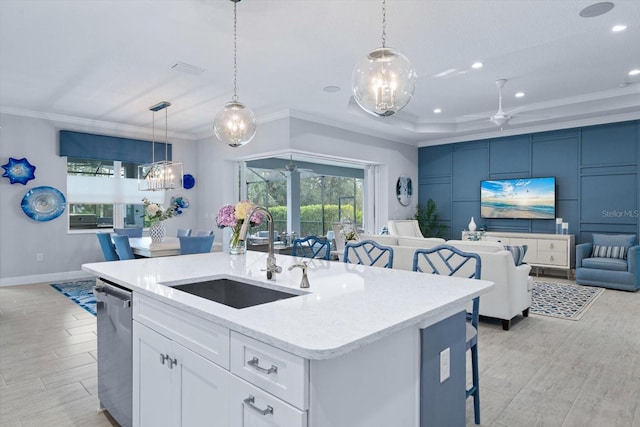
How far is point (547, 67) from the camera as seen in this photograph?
4.71m

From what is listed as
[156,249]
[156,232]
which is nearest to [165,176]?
[156,232]

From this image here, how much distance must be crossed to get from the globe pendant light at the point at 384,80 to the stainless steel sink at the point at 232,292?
1.18m

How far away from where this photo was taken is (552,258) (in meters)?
6.71

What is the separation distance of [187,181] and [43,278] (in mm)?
2907

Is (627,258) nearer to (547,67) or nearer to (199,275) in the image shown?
(547,67)

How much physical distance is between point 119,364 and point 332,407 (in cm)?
153

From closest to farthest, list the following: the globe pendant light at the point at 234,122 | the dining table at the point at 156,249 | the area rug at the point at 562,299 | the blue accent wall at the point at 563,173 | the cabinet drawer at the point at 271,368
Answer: the cabinet drawer at the point at 271,368 < the globe pendant light at the point at 234,122 < the area rug at the point at 562,299 < the dining table at the point at 156,249 < the blue accent wall at the point at 563,173

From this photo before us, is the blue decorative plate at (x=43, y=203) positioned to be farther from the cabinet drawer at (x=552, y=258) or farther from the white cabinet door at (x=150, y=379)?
the cabinet drawer at (x=552, y=258)

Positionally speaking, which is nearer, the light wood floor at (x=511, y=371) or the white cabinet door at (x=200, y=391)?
the white cabinet door at (x=200, y=391)

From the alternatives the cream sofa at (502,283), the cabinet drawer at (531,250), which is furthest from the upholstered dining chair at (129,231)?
the cabinet drawer at (531,250)

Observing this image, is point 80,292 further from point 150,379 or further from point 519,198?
point 519,198

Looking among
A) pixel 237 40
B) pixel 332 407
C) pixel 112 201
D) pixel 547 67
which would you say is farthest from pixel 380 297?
pixel 112 201

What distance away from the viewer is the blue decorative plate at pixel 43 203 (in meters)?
6.00

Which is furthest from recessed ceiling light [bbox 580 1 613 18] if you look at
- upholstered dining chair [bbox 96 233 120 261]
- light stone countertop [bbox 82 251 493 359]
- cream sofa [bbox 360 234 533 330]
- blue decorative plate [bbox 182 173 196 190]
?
blue decorative plate [bbox 182 173 196 190]
